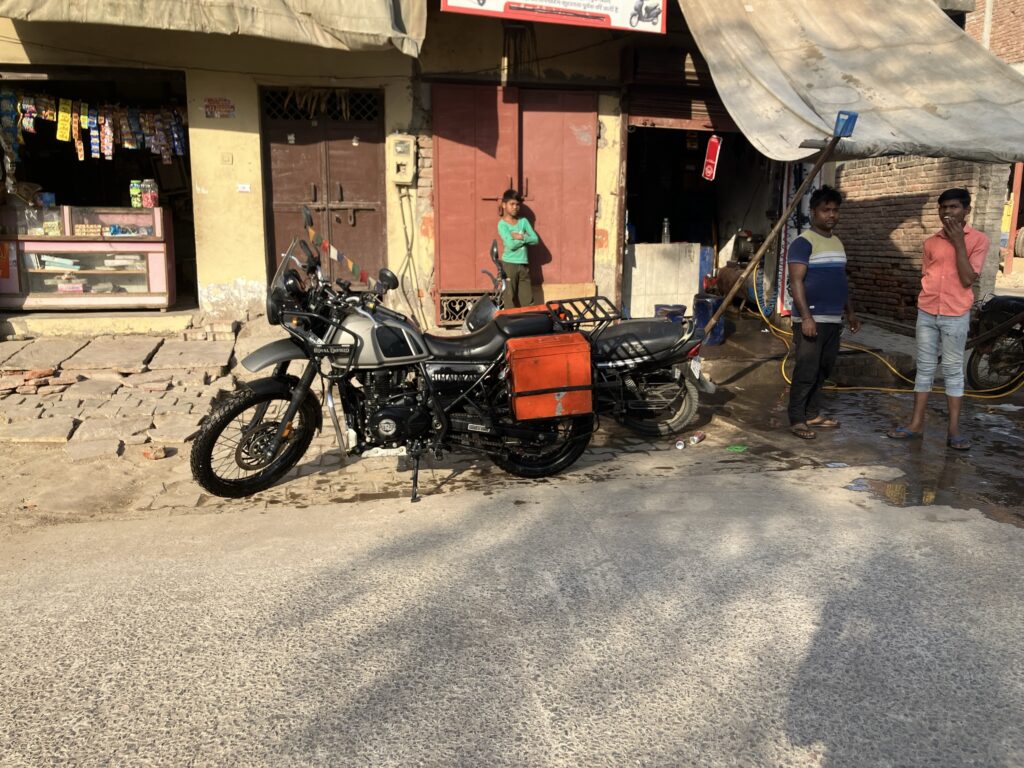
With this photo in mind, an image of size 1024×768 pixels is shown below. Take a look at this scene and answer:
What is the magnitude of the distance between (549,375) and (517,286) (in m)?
4.56

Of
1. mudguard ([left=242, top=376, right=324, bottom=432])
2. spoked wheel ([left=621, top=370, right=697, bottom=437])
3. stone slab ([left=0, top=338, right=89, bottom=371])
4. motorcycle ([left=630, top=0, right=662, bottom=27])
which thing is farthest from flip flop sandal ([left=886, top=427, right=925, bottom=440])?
stone slab ([left=0, top=338, right=89, bottom=371])

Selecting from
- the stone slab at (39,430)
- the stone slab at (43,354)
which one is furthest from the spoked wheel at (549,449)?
the stone slab at (43,354)

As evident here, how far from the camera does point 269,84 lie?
860 centimetres

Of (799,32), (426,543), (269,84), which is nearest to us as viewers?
(426,543)

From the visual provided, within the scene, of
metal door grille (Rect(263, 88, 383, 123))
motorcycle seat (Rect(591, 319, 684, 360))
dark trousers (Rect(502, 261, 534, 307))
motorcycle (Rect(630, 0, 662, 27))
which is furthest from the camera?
dark trousers (Rect(502, 261, 534, 307))

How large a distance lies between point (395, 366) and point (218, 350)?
399cm

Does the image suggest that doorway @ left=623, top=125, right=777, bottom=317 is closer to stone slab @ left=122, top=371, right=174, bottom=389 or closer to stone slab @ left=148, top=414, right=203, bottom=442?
stone slab @ left=122, top=371, right=174, bottom=389

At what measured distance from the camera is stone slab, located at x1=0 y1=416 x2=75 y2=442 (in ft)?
19.1

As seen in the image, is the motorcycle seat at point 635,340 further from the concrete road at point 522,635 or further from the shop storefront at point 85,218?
the shop storefront at point 85,218

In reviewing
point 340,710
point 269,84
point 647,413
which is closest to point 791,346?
point 647,413

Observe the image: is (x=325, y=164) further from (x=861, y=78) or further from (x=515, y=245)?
(x=861, y=78)

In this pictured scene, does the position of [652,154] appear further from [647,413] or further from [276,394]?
[276,394]

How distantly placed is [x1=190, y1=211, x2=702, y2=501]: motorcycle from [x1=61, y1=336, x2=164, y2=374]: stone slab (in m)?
2.97

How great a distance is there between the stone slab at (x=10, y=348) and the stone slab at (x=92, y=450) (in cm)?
238
